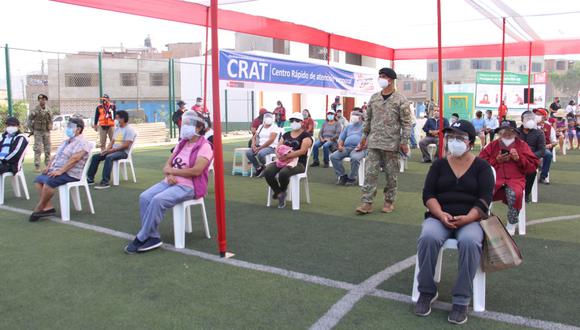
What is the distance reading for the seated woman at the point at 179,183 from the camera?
5105 mm

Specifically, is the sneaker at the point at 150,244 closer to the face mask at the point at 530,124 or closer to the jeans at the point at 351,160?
the jeans at the point at 351,160

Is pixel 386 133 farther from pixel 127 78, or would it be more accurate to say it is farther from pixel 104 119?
pixel 127 78

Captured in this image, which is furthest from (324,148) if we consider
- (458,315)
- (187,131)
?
(458,315)

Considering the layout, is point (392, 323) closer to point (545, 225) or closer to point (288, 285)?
point (288, 285)

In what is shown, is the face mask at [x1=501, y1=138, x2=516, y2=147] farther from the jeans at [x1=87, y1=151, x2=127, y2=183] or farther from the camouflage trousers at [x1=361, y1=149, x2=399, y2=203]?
the jeans at [x1=87, y1=151, x2=127, y2=183]

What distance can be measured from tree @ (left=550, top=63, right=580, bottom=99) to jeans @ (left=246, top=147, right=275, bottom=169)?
66.1m

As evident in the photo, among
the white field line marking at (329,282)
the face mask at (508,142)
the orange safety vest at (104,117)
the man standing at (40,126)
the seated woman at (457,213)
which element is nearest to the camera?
the white field line marking at (329,282)

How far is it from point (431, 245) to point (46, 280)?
320 cm

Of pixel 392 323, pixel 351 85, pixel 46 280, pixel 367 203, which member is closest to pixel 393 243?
pixel 367 203

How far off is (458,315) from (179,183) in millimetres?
3199

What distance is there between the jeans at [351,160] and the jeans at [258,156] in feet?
4.41

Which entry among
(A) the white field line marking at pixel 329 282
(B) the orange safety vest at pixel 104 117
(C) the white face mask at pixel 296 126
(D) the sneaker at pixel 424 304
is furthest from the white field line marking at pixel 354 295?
(B) the orange safety vest at pixel 104 117

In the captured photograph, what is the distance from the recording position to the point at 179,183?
213 inches

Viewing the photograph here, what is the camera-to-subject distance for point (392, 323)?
3365 mm
